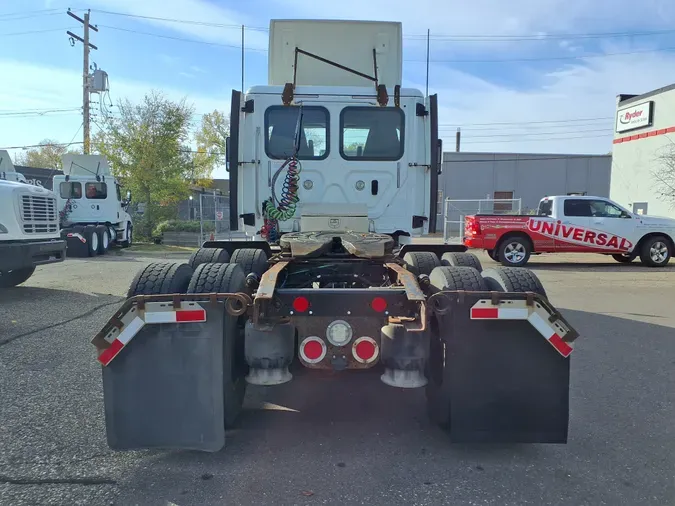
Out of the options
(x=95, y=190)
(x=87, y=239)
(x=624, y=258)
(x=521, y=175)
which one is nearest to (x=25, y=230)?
(x=87, y=239)

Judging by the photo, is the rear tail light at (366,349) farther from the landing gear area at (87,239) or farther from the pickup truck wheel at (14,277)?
the landing gear area at (87,239)

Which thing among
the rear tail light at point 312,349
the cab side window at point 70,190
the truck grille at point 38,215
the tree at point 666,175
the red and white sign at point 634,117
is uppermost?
the red and white sign at point 634,117

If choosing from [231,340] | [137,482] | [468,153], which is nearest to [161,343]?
[231,340]

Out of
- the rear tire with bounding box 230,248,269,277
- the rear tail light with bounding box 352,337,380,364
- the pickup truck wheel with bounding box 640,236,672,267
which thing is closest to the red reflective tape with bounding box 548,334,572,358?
the rear tail light with bounding box 352,337,380,364

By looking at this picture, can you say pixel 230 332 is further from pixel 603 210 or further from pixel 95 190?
pixel 95 190

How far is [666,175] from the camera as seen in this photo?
63.7ft

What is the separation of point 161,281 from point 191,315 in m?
0.60

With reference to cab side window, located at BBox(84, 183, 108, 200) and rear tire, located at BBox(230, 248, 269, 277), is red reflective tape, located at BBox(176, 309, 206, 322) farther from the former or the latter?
cab side window, located at BBox(84, 183, 108, 200)

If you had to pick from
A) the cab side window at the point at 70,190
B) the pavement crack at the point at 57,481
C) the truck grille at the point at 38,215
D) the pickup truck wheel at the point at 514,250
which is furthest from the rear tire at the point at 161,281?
the cab side window at the point at 70,190

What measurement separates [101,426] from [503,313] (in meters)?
2.93

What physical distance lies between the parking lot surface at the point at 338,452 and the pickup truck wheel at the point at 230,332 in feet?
1.07

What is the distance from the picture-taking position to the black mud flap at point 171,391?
3.12 meters

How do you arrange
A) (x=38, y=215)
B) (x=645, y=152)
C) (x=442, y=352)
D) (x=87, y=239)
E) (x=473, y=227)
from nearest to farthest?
(x=442, y=352) → (x=38, y=215) → (x=473, y=227) → (x=87, y=239) → (x=645, y=152)

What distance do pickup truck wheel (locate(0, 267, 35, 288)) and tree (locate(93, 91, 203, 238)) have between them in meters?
14.2
